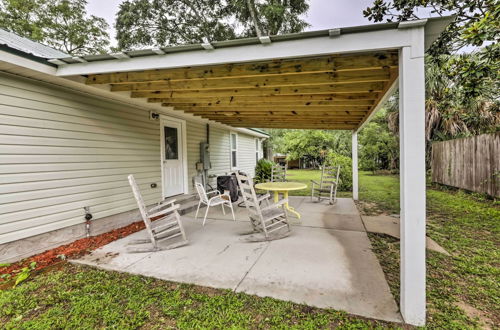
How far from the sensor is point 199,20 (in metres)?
12.9

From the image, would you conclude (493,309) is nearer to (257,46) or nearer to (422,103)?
(422,103)

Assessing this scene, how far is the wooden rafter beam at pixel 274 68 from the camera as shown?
232cm

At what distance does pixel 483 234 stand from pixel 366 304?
3302 millimetres

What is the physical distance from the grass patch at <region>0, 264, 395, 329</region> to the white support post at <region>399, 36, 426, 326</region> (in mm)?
306

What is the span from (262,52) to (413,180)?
5.79ft

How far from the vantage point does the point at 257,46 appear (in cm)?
228

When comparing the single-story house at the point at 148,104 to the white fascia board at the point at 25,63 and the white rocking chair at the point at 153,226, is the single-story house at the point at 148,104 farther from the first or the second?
the white rocking chair at the point at 153,226

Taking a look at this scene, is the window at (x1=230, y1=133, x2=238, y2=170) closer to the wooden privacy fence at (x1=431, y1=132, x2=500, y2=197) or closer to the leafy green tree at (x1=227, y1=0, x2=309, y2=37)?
the leafy green tree at (x1=227, y1=0, x2=309, y2=37)

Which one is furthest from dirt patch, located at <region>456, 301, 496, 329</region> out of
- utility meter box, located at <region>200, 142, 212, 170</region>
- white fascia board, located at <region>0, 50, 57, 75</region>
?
utility meter box, located at <region>200, 142, 212, 170</region>

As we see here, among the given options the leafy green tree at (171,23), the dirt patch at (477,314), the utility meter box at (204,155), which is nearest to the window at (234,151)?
the utility meter box at (204,155)

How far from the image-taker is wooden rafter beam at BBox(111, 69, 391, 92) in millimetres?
2787

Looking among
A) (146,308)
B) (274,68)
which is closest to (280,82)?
(274,68)

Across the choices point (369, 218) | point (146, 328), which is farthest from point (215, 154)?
point (146, 328)

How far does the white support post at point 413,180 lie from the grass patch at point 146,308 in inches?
12.0
